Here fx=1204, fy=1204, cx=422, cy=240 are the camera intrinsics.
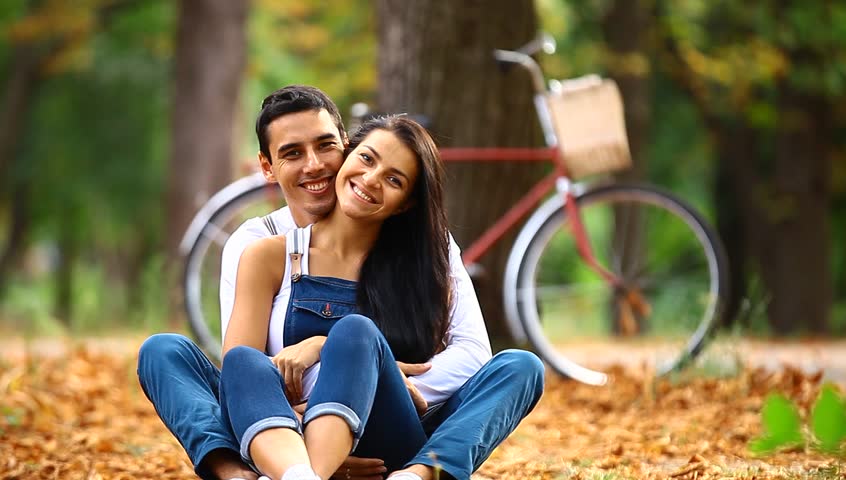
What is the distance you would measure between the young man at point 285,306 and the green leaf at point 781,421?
1.38 m

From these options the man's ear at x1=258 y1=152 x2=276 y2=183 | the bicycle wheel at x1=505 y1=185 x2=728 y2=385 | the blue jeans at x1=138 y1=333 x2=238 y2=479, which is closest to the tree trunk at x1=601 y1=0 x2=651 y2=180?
the bicycle wheel at x1=505 y1=185 x2=728 y2=385

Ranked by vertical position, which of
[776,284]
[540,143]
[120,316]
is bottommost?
[776,284]

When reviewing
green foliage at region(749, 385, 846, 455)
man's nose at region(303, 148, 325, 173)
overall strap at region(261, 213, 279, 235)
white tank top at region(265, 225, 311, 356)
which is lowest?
green foliage at region(749, 385, 846, 455)

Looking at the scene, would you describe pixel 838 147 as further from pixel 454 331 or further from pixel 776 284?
pixel 454 331

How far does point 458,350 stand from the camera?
2996mm

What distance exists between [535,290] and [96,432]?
5.98 ft

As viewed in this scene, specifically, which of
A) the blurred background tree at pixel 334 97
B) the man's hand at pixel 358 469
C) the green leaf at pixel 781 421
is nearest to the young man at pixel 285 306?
the man's hand at pixel 358 469

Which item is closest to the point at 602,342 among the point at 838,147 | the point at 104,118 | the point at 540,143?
the point at 540,143

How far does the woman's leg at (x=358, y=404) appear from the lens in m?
2.59

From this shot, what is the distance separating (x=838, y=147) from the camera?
1408cm

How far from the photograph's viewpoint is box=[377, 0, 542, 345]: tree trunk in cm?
526

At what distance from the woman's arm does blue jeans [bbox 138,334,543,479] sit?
0.14 meters

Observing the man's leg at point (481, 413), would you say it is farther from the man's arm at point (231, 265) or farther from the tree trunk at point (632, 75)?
the tree trunk at point (632, 75)

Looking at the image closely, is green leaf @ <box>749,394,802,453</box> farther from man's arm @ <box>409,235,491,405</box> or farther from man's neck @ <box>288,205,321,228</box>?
man's neck @ <box>288,205,321,228</box>
